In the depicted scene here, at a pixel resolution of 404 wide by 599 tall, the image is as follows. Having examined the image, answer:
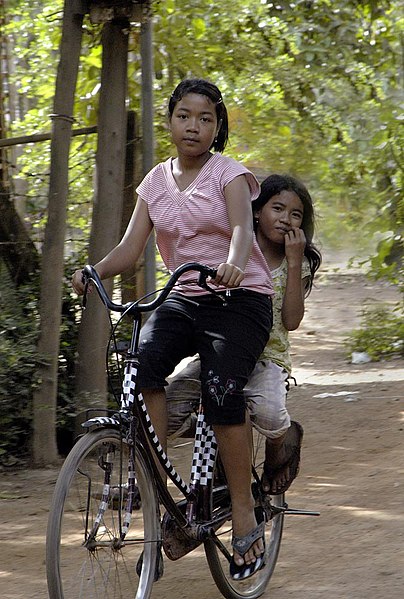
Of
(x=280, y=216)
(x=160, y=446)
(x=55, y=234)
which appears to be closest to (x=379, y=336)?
(x=55, y=234)

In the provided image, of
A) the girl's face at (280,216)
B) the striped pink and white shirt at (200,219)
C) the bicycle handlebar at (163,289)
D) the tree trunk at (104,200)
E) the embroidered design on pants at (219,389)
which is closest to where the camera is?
the bicycle handlebar at (163,289)

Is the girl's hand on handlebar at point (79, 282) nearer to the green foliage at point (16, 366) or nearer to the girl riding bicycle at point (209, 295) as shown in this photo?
the girl riding bicycle at point (209, 295)

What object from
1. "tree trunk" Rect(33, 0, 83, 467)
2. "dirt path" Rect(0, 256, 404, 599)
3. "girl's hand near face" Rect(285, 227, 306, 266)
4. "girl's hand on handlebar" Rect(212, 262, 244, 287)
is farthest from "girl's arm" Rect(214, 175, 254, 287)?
"tree trunk" Rect(33, 0, 83, 467)

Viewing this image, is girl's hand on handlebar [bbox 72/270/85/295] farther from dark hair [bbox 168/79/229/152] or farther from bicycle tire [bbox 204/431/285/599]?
bicycle tire [bbox 204/431/285/599]

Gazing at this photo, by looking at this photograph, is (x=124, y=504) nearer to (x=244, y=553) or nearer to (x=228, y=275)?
(x=244, y=553)

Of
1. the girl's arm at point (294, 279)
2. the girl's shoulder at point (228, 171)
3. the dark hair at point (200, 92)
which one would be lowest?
the girl's arm at point (294, 279)

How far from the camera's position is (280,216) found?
13.9 ft

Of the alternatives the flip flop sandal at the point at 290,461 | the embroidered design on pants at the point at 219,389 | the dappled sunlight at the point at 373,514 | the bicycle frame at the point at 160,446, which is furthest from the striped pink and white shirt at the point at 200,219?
the dappled sunlight at the point at 373,514

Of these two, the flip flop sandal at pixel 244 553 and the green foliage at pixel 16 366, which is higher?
the green foliage at pixel 16 366

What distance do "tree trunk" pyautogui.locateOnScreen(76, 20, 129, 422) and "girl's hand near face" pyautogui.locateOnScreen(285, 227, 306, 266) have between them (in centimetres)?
240

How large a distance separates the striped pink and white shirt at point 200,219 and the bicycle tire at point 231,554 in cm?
84

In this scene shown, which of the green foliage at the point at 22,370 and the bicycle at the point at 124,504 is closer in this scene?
the bicycle at the point at 124,504

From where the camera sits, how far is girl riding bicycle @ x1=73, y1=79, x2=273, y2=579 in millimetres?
3801

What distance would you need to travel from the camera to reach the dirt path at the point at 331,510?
436 centimetres
